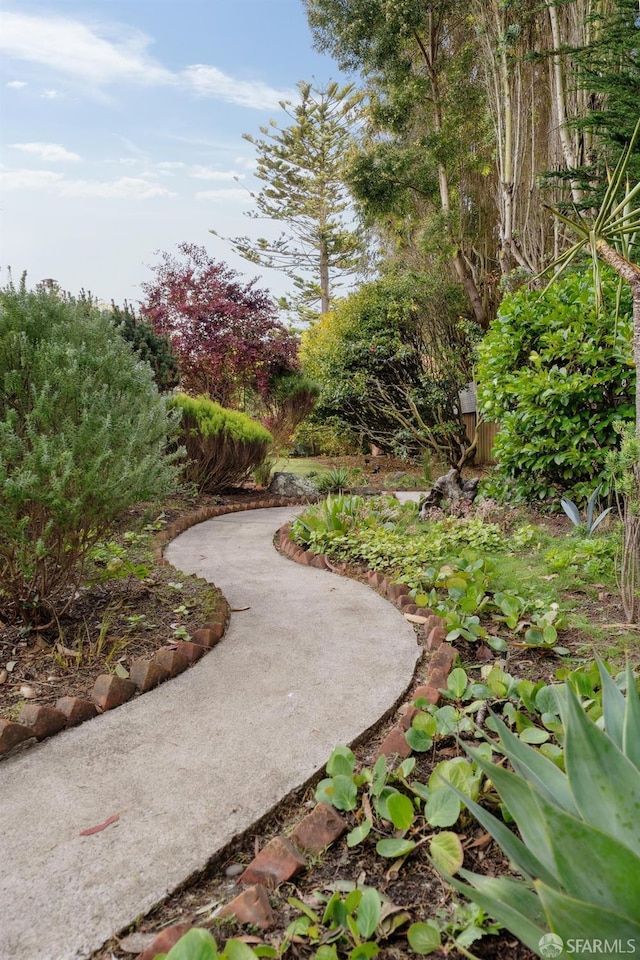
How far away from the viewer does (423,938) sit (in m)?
1.06

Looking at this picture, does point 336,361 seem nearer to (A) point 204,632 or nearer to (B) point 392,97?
(B) point 392,97

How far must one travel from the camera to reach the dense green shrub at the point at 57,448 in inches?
84.7

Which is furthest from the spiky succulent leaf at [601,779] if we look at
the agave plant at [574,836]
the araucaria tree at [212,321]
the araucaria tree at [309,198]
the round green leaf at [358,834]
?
the araucaria tree at [309,198]

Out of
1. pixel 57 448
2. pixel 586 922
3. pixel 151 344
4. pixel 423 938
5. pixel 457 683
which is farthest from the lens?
pixel 151 344

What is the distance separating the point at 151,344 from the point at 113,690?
6.35 m

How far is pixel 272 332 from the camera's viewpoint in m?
10.1

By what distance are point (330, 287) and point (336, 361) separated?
13.3 metres

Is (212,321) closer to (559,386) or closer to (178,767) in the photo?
(559,386)

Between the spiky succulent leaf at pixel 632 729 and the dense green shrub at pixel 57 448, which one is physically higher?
the dense green shrub at pixel 57 448

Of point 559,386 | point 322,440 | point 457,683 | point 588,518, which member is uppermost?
point 559,386

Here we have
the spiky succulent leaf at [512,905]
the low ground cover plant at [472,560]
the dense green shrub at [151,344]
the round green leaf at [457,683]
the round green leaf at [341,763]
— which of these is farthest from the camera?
the dense green shrub at [151,344]

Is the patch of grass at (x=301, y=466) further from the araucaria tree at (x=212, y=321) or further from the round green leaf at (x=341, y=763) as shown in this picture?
the round green leaf at (x=341, y=763)

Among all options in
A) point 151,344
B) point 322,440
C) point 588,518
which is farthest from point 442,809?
point 322,440

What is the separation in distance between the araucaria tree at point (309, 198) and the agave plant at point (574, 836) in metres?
20.8
